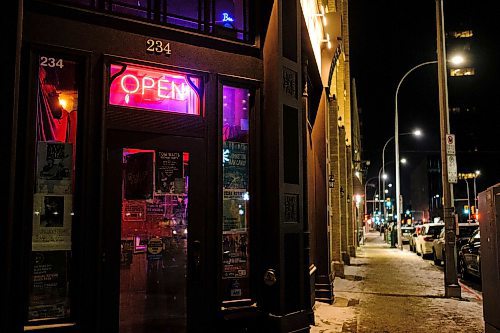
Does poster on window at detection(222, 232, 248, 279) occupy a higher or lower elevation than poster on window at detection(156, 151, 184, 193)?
lower

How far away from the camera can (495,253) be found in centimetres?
675

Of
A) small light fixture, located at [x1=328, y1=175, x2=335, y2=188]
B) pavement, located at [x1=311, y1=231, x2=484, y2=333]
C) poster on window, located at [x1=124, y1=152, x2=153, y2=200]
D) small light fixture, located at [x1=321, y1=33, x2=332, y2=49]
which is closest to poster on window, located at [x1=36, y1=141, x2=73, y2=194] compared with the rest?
poster on window, located at [x1=124, y1=152, x2=153, y2=200]

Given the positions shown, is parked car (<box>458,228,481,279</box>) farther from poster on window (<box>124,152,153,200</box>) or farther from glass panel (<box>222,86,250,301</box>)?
poster on window (<box>124,152,153,200</box>)

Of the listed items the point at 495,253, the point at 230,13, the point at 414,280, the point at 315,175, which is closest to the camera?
the point at 495,253

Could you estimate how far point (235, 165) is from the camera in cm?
694

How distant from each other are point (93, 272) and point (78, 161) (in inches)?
48.5

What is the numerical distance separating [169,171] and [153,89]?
107cm

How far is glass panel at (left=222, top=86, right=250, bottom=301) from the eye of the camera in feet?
22.3

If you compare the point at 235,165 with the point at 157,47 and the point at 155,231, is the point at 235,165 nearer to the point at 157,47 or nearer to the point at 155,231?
the point at 155,231

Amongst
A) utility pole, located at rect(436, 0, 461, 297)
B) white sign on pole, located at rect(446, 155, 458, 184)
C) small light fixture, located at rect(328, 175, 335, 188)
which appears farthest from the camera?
small light fixture, located at rect(328, 175, 335, 188)

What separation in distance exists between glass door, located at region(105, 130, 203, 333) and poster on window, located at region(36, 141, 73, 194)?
1.57 ft

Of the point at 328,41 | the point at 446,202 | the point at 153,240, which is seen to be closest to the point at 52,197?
the point at 153,240

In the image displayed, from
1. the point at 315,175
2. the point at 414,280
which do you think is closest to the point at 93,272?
the point at 315,175

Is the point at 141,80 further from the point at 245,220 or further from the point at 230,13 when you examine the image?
the point at 245,220
